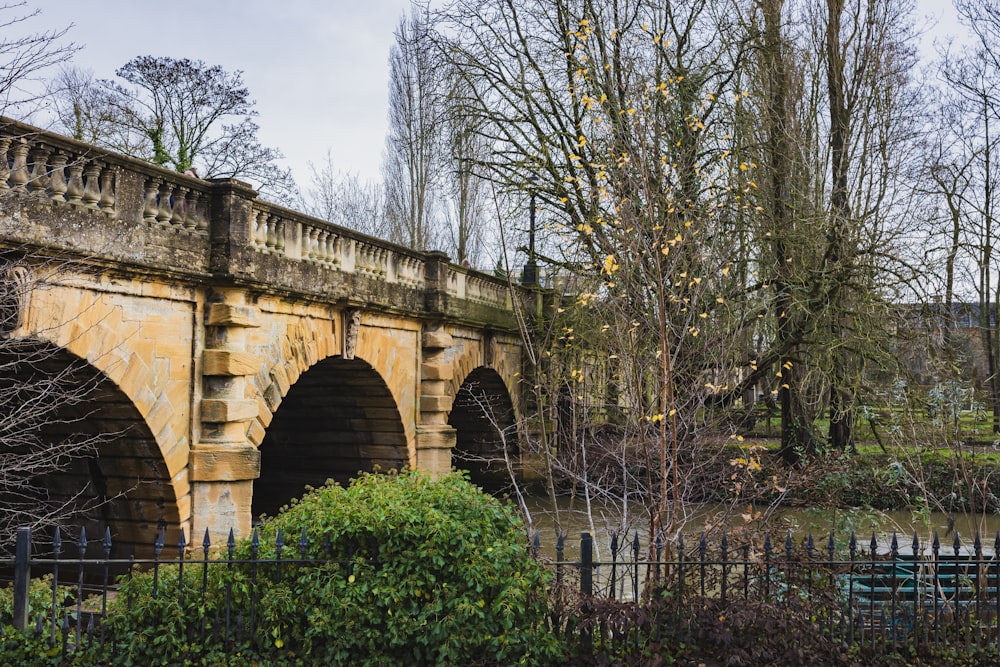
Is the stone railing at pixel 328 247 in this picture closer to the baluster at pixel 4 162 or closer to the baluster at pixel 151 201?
the baluster at pixel 151 201

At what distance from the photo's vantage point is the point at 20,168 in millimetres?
6281

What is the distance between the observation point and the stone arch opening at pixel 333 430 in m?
12.7

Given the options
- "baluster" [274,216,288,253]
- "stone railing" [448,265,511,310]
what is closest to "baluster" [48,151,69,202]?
"baluster" [274,216,288,253]

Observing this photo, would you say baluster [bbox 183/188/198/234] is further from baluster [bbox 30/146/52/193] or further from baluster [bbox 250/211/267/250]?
baluster [bbox 30/146/52/193]

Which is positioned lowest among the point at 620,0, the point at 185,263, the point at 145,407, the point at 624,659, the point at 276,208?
the point at 624,659

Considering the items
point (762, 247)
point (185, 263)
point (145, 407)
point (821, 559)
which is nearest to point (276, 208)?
point (185, 263)

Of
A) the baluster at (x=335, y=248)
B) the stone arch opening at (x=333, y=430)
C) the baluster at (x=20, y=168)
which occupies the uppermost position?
the baluster at (x=335, y=248)

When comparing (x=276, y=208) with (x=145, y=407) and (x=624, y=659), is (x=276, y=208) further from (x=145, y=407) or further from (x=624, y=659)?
(x=624, y=659)

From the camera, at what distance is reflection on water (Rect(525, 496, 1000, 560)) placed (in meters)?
6.73

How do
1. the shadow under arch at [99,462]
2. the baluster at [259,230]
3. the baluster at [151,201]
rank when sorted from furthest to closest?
1. the baluster at [259,230]
2. the baluster at [151,201]
3. the shadow under arch at [99,462]

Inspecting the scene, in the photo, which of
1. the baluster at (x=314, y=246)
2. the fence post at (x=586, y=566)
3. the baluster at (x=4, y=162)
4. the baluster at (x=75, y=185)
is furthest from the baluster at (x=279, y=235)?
the fence post at (x=586, y=566)

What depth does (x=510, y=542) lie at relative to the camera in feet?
18.2

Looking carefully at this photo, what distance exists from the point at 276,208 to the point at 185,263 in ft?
5.39

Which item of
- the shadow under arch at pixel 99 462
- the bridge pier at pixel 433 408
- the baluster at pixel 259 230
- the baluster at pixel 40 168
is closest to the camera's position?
the baluster at pixel 40 168
